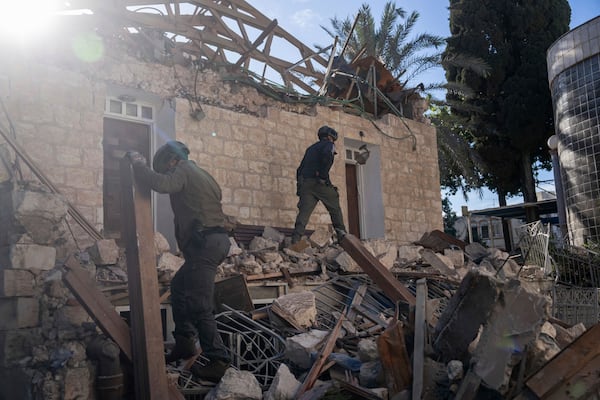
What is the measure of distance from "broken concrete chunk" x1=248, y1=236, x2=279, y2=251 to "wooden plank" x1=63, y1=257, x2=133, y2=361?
3.46 meters

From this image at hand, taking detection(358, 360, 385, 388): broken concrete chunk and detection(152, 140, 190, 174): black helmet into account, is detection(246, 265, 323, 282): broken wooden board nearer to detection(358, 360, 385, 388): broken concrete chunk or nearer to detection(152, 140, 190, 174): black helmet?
detection(152, 140, 190, 174): black helmet

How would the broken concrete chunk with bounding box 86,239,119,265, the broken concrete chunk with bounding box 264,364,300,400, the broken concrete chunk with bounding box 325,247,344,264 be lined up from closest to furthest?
the broken concrete chunk with bounding box 264,364,300,400, the broken concrete chunk with bounding box 86,239,119,265, the broken concrete chunk with bounding box 325,247,344,264

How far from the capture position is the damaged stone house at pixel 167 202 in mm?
4082

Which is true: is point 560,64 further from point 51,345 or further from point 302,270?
point 51,345

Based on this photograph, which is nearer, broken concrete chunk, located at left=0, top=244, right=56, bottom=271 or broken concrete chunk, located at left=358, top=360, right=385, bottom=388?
broken concrete chunk, located at left=358, top=360, right=385, bottom=388

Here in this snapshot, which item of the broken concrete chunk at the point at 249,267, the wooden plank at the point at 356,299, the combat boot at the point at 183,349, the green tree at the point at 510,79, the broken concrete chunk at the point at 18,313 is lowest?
A: the combat boot at the point at 183,349

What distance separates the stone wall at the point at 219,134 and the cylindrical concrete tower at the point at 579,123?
507 cm

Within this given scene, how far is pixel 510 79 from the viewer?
2172 cm

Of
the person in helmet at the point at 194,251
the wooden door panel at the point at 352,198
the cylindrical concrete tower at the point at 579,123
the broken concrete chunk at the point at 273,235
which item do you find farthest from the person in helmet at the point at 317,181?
the cylindrical concrete tower at the point at 579,123

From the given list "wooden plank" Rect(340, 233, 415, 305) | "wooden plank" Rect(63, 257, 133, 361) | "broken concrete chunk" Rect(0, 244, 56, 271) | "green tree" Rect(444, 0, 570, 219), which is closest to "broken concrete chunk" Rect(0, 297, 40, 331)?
"broken concrete chunk" Rect(0, 244, 56, 271)

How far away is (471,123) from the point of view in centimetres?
2186

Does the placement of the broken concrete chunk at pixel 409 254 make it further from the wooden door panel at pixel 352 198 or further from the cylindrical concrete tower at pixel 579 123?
the cylindrical concrete tower at pixel 579 123

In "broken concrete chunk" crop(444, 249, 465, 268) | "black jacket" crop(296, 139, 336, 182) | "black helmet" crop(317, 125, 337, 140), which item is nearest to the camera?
"black jacket" crop(296, 139, 336, 182)

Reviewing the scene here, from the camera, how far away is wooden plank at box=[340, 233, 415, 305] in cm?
538
